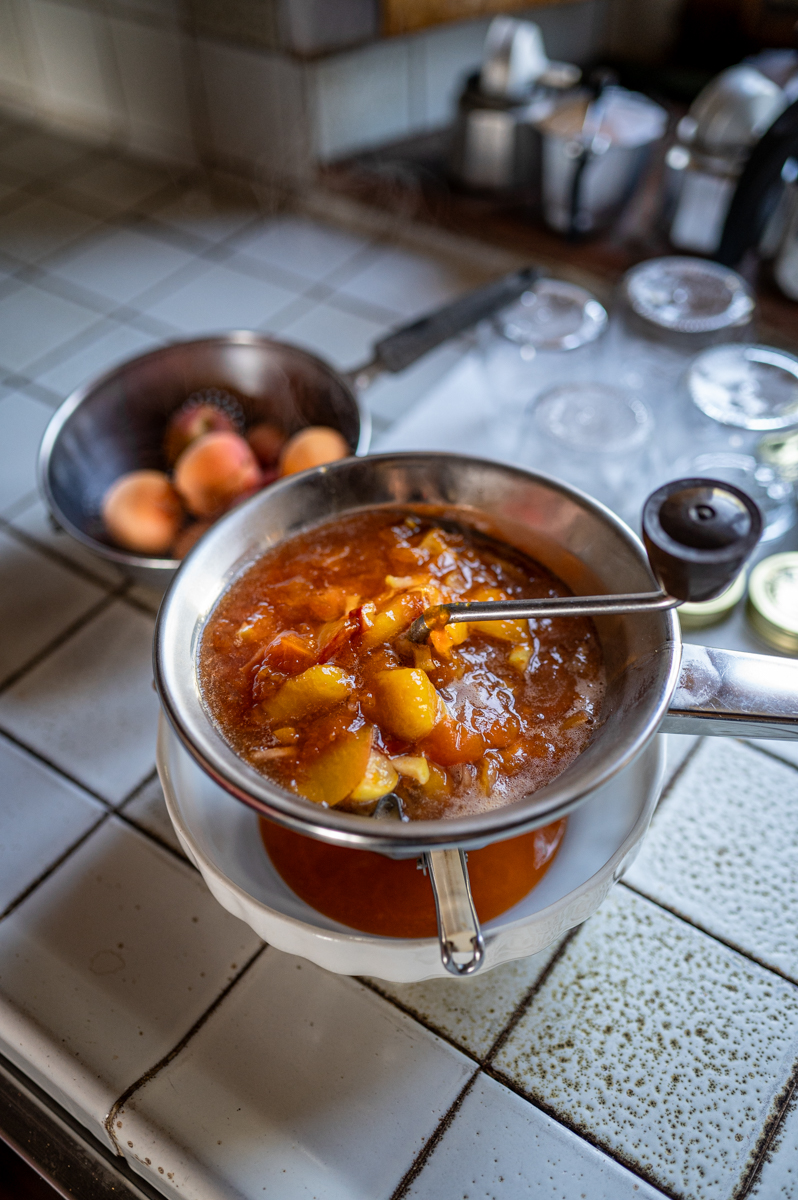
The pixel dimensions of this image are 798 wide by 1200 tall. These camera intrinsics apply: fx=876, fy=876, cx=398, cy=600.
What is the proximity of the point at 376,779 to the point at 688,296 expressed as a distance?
3.61 feet

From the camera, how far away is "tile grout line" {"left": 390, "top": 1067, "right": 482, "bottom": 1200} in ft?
2.50

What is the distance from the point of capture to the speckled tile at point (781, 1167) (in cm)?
76

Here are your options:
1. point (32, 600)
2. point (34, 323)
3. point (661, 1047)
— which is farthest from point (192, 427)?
point (661, 1047)

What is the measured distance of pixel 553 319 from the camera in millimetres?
1425

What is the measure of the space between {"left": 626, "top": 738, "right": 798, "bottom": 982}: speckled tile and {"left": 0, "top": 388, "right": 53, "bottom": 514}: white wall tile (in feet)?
3.72

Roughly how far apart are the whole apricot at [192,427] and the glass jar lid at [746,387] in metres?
0.72

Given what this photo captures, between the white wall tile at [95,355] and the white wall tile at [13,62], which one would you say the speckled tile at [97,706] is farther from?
the white wall tile at [13,62]

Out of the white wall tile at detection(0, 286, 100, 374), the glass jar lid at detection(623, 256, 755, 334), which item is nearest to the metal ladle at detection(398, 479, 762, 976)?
the glass jar lid at detection(623, 256, 755, 334)

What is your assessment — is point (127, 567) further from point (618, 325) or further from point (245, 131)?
point (245, 131)

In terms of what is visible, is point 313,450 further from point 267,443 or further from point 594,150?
point 594,150

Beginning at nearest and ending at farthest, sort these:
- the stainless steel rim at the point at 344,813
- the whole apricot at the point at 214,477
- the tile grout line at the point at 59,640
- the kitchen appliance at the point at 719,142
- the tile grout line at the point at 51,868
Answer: the stainless steel rim at the point at 344,813
the tile grout line at the point at 51,868
the tile grout line at the point at 59,640
the whole apricot at the point at 214,477
the kitchen appliance at the point at 719,142

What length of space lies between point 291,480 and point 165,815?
431mm

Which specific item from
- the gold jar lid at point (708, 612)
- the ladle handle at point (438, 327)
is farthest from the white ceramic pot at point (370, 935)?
the ladle handle at point (438, 327)

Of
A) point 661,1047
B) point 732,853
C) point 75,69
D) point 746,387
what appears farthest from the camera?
point 75,69
